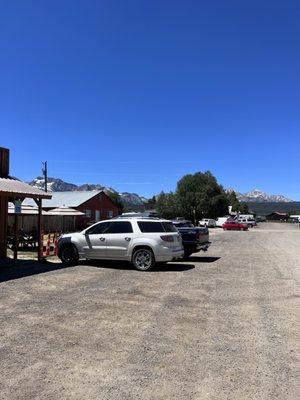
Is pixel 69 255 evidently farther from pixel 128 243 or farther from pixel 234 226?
pixel 234 226

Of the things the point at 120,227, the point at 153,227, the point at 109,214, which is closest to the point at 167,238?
the point at 153,227

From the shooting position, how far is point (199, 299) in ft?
35.8

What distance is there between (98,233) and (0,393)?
12.5 meters

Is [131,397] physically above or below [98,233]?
below

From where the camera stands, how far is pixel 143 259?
16438 mm

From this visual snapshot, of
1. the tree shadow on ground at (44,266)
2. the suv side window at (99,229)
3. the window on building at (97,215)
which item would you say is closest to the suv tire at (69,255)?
the tree shadow on ground at (44,266)

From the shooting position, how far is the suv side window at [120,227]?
17.1 meters

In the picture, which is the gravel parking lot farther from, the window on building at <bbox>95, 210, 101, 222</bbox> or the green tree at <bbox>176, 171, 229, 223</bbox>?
the green tree at <bbox>176, 171, 229, 223</bbox>

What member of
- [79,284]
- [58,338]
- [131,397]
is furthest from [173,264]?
[131,397]

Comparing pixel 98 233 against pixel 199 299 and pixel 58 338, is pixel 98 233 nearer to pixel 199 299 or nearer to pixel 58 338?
pixel 199 299

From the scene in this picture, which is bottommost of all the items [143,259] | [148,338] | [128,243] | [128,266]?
[148,338]

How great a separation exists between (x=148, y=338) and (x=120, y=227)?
9924mm

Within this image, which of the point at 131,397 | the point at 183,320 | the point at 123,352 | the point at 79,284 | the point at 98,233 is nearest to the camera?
the point at 131,397

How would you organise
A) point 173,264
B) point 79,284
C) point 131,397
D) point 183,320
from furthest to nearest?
Answer: point 173,264, point 79,284, point 183,320, point 131,397
